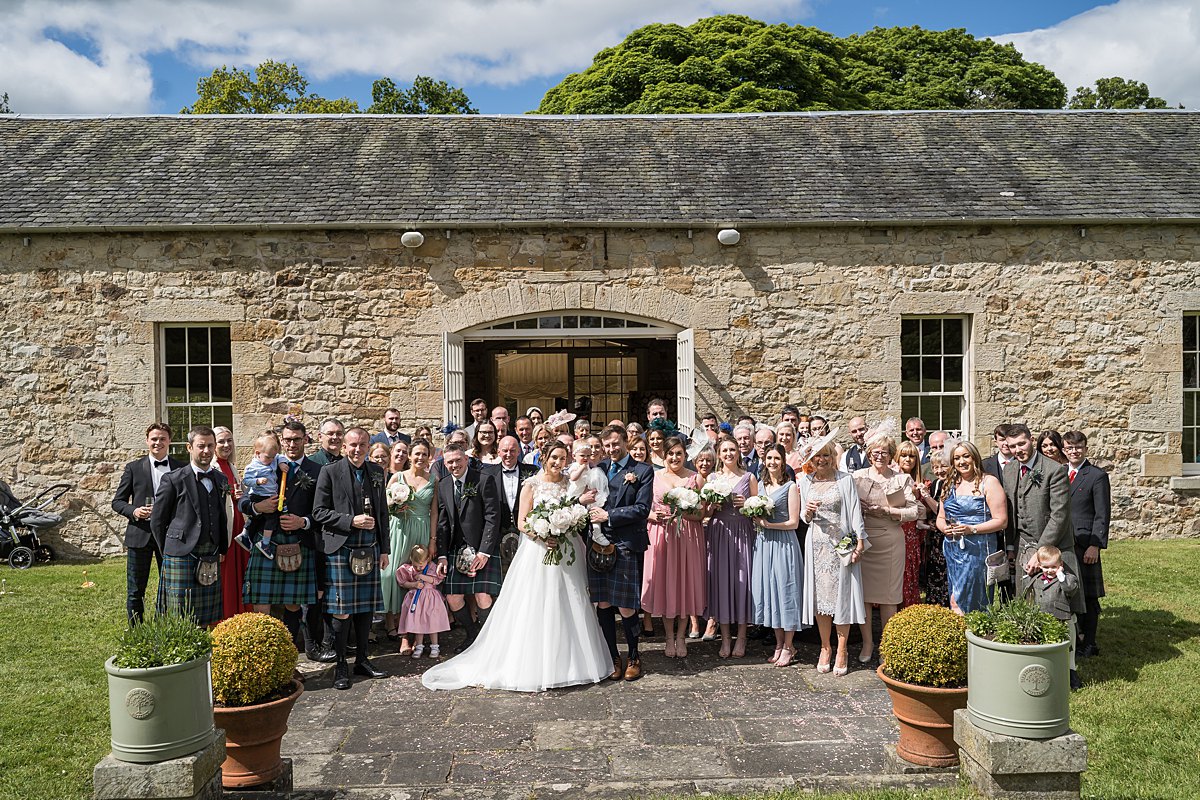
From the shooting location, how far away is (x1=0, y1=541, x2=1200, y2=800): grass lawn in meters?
4.77

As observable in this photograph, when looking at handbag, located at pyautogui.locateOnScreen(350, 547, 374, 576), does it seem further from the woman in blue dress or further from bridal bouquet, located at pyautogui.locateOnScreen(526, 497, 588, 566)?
the woman in blue dress

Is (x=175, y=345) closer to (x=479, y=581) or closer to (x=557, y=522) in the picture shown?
(x=479, y=581)

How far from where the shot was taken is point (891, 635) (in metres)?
4.83

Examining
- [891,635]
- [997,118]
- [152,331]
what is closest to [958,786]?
[891,635]

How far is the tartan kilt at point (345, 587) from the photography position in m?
6.36

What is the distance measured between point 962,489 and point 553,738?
11.0 feet

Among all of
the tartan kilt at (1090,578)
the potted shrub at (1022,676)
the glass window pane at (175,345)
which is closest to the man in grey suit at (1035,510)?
the tartan kilt at (1090,578)

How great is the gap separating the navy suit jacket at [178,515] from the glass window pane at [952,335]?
9.22m

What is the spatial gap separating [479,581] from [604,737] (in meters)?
1.91

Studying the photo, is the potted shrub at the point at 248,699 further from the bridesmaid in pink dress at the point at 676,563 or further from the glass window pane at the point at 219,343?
the glass window pane at the point at 219,343

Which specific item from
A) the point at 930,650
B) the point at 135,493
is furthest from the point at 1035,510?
the point at 135,493

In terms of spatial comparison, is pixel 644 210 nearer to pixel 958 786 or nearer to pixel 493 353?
pixel 493 353

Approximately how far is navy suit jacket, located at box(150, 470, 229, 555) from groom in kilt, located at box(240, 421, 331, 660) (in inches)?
15.1

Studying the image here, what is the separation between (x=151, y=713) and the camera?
389 cm
